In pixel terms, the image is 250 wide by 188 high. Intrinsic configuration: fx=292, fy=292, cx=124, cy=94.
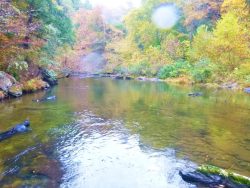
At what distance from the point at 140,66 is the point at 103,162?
3642cm

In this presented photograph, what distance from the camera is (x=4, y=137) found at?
1086 cm

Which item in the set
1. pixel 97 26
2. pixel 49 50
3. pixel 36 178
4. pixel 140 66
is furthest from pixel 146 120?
pixel 97 26

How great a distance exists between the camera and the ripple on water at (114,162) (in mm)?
7555

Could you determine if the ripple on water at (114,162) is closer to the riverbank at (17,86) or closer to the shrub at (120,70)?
the riverbank at (17,86)

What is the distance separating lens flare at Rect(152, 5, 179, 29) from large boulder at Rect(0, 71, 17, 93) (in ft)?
113

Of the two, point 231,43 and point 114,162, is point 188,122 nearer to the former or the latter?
point 114,162

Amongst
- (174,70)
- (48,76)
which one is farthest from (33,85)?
(174,70)

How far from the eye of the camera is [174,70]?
40.2 metres

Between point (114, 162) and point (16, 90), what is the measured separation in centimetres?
1427

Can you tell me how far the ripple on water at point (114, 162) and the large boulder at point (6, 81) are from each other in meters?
9.91

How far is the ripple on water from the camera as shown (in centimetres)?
755

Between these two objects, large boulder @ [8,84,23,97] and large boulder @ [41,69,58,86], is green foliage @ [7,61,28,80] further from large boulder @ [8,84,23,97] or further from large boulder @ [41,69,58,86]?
large boulder @ [41,69,58,86]

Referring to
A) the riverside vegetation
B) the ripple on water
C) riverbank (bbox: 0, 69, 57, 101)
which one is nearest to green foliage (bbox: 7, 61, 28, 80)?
riverbank (bbox: 0, 69, 57, 101)

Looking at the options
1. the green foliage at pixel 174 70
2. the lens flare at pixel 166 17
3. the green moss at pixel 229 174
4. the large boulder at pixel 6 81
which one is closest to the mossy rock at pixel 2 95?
the large boulder at pixel 6 81
